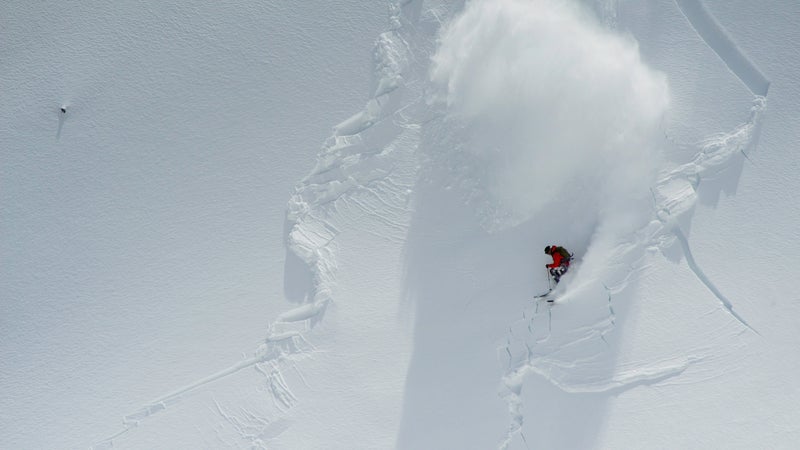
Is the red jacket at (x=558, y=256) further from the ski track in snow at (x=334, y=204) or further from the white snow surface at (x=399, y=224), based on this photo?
the ski track in snow at (x=334, y=204)

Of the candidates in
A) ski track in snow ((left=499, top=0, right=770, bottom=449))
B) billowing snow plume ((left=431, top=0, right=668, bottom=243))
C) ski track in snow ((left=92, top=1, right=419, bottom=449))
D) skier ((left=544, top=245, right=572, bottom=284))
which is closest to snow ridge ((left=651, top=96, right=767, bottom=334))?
ski track in snow ((left=499, top=0, right=770, bottom=449))

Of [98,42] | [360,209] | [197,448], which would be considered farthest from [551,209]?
[98,42]

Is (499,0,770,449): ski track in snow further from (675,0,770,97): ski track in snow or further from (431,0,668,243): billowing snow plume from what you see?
(431,0,668,243): billowing snow plume

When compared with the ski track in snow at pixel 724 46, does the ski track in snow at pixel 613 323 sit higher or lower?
lower

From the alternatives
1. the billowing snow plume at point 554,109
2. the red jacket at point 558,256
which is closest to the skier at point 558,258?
the red jacket at point 558,256

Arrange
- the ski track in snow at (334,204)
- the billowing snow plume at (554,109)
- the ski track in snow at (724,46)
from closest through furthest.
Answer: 1. the billowing snow plume at (554,109)
2. the ski track in snow at (724,46)
3. the ski track in snow at (334,204)

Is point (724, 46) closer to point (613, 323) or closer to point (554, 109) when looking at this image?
point (554, 109)

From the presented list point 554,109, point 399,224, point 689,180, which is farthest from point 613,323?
point 399,224
